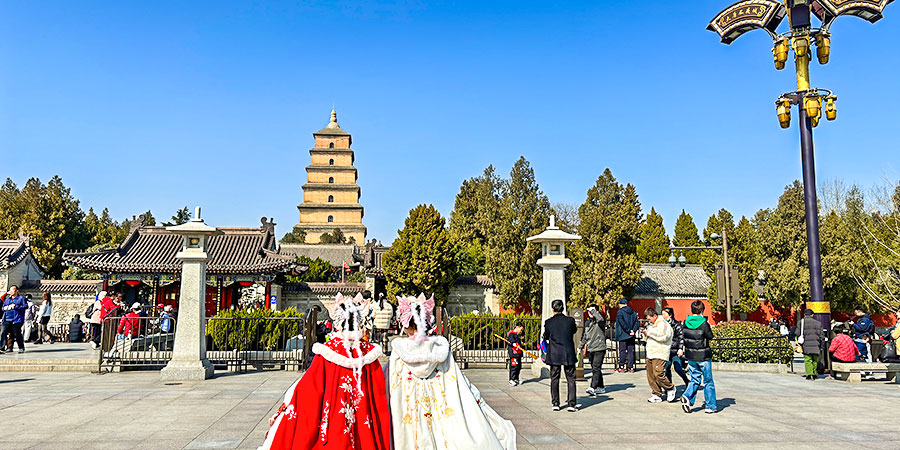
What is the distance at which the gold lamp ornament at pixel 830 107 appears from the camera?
14.3 metres

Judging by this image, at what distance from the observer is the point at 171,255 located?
3047 cm

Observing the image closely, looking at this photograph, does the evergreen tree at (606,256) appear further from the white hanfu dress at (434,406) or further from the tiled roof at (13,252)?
the tiled roof at (13,252)

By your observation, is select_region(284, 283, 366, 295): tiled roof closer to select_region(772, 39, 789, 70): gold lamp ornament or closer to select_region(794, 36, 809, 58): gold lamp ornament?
select_region(772, 39, 789, 70): gold lamp ornament

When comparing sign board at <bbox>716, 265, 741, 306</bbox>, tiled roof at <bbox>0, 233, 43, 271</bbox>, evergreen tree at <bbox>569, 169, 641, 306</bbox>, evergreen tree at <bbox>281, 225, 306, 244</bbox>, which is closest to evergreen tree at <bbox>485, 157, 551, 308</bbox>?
evergreen tree at <bbox>569, 169, 641, 306</bbox>

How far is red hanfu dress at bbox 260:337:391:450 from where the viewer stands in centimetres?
499

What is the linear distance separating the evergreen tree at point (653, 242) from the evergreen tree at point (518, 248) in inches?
587

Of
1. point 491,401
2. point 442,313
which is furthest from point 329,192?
point 491,401

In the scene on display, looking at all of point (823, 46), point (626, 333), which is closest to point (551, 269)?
point (626, 333)

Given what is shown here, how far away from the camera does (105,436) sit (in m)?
6.42

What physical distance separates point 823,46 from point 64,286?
1363 inches

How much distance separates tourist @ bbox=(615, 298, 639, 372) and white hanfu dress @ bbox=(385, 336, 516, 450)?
315 inches

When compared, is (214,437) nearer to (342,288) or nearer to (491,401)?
(491,401)

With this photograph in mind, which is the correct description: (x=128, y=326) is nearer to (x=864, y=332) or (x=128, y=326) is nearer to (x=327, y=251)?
(x=864, y=332)

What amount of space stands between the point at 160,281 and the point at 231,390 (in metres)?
22.1
